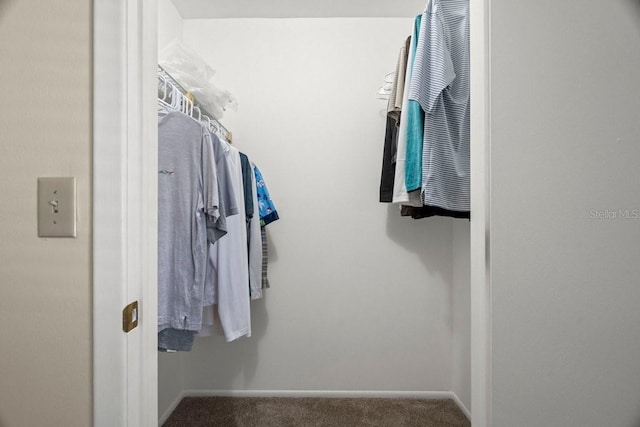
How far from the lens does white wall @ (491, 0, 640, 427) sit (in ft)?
2.38

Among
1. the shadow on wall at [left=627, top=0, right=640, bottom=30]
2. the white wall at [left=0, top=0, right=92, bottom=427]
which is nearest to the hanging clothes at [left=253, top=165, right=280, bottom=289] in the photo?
the white wall at [left=0, top=0, right=92, bottom=427]

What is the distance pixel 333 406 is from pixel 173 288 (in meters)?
1.30

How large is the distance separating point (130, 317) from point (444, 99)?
50.1 inches

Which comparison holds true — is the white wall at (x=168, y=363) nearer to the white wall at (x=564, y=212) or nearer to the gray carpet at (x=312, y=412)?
the gray carpet at (x=312, y=412)

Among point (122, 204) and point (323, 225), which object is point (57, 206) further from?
point (323, 225)

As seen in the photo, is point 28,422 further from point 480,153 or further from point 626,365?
point 626,365

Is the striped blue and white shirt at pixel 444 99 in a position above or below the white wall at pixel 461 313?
above

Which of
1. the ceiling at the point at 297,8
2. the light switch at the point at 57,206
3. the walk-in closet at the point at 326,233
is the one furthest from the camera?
the walk-in closet at the point at 326,233

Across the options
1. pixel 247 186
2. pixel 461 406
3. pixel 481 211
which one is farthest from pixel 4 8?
pixel 461 406

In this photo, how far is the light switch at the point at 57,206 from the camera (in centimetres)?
58

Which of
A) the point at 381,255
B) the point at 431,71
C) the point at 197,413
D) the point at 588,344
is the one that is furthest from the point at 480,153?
the point at 197,413

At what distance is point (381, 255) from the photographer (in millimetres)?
2059

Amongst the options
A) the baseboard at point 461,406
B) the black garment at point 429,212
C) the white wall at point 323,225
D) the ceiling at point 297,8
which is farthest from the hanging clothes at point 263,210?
the baseboard at point 461,406

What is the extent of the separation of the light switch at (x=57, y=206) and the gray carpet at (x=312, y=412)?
161 centimetres
